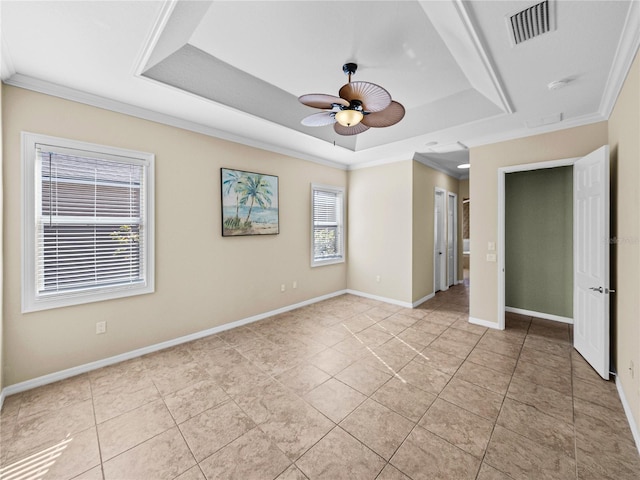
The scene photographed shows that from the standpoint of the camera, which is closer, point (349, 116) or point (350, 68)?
point (349, 116)

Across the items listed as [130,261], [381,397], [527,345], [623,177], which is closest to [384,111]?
[623,177]

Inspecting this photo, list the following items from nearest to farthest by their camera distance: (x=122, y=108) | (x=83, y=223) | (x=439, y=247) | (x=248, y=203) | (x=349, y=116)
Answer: (x=349, y=116) → (x=83, y=223) → (x=122, y=108) → (x=248, y=203) → (x=439, y=247)

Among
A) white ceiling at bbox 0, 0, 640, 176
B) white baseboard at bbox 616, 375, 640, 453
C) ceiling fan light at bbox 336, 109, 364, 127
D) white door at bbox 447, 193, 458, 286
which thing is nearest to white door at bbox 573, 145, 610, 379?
white baseboard at bbox 616, 375, 640, 453

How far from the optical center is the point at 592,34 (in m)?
1.85

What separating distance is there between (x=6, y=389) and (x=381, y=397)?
10.4 feet

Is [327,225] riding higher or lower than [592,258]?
higher

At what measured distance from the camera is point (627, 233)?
217 cm

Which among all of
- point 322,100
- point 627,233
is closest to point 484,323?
point 627,233

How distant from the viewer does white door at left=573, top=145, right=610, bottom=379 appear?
8.26 ft

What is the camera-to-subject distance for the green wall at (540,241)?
4055 mm

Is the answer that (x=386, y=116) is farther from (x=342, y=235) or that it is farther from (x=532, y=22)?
(x=342, y=235)

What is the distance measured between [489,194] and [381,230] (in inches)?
73.2

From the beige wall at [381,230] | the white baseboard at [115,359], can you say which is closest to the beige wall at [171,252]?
the white baseboard at [115,359]

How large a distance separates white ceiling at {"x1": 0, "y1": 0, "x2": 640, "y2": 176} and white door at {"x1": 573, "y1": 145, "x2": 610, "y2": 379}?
72cm
